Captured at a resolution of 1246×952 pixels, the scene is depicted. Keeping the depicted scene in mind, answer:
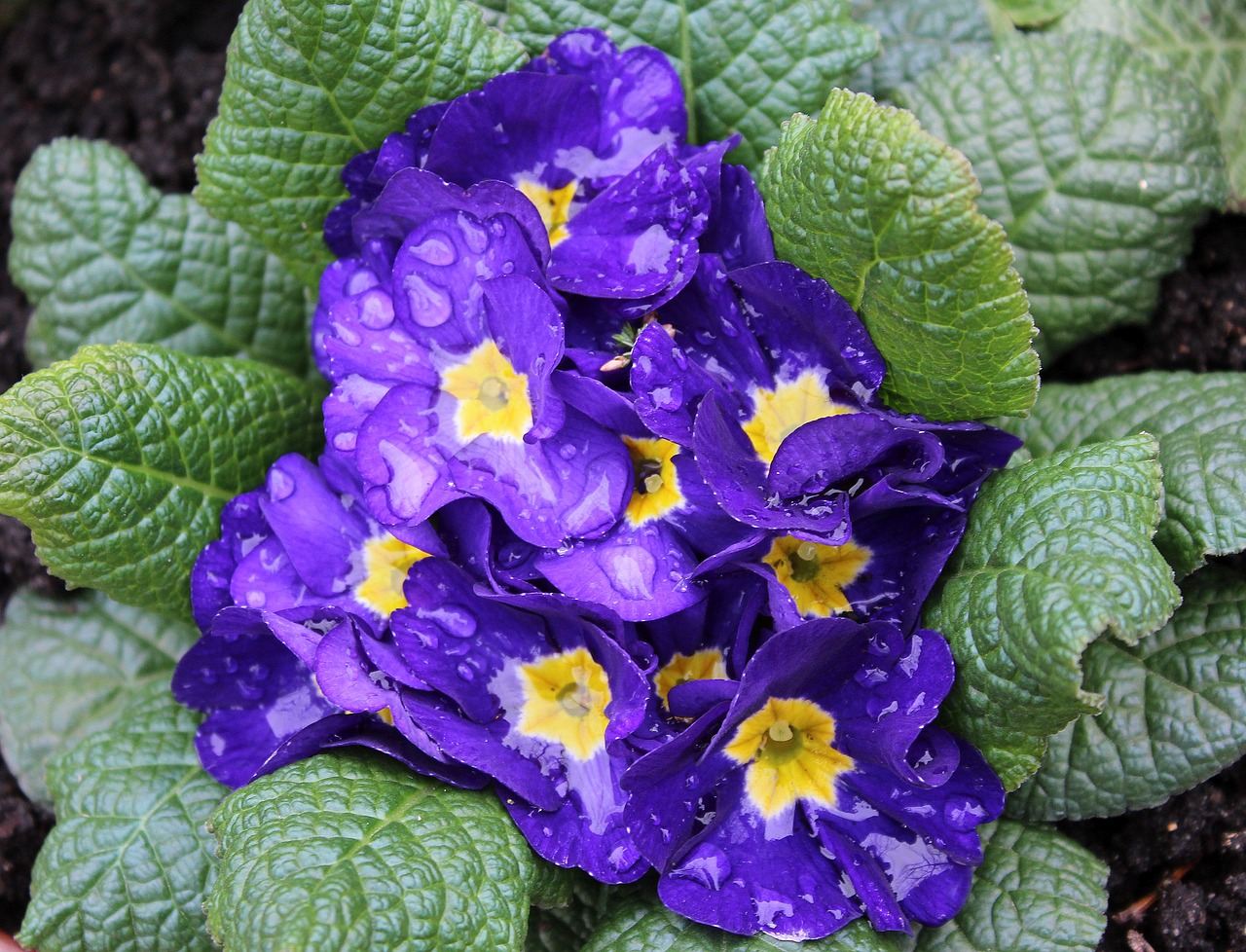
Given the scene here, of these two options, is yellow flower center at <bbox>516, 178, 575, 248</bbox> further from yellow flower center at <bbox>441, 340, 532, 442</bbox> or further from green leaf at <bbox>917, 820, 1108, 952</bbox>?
green leaf at <bbox>917, 820, 1108, 952</bbox>

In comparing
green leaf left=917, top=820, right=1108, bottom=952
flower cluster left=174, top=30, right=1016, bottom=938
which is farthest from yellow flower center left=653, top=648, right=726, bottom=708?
green leaf left=917, top=820, right=1108, bottom=952

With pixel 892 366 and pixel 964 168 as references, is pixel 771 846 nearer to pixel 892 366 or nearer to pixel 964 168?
pixel 892 366

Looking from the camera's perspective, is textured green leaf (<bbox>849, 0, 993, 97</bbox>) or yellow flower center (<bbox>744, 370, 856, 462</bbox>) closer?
yellow flower center (<bbox>744, 370, 856, 462</bbox>)

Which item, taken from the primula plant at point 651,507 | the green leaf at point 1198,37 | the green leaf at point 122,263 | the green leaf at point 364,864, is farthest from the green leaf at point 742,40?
the green leaf at point 364,864

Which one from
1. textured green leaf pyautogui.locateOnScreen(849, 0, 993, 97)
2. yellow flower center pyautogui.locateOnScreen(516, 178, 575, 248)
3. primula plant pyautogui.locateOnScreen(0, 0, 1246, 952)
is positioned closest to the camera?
primula plant pyautogui.locateOnScreen(0, 0, 1246, 952)

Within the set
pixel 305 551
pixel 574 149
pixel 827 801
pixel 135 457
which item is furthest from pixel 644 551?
pixel 135 457

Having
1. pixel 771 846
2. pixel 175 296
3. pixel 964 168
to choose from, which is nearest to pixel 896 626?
pixel 771 846

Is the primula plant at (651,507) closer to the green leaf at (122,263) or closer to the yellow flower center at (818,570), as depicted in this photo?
the yellow flower center at (818,570)

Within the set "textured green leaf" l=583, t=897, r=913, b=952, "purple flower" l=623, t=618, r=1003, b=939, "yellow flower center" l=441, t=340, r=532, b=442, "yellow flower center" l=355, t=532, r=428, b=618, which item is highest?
"yellow flower center" l=441, t=340, r=532, b=442
